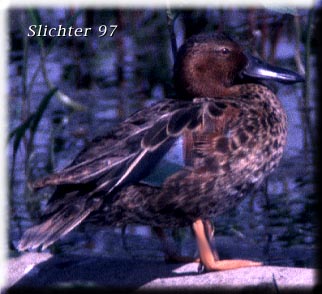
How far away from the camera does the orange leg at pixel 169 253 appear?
3439mm

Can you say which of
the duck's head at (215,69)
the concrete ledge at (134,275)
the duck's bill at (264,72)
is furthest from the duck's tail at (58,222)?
the duck's bill at (264,72)

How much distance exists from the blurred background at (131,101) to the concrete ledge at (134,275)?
155 millimetres

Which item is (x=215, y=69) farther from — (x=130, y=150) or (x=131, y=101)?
(x=131, y=101)

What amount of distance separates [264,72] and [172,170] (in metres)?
0.58

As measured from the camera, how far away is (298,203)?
3852mm

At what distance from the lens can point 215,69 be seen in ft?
11.6

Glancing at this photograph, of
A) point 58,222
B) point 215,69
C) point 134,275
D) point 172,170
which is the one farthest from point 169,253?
point 215,69

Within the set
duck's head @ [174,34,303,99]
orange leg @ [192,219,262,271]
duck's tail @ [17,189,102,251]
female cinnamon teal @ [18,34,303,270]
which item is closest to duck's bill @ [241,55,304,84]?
duck's head @ [174,34,303,99]

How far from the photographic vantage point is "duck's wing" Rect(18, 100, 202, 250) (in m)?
3.10

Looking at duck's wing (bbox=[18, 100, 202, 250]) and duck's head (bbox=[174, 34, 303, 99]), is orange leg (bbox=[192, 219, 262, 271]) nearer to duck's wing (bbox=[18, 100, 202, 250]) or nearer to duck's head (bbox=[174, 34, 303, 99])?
duck's wing (bbox=[18, 100, 202, 250])

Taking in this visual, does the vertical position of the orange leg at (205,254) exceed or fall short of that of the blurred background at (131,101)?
it falls short

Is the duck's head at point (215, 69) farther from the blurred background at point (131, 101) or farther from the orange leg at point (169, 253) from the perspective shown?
the orange leg at point (169, 253)

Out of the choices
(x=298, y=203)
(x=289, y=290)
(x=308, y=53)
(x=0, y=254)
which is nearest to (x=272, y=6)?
(x=308, y=53)

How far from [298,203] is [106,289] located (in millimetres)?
924
